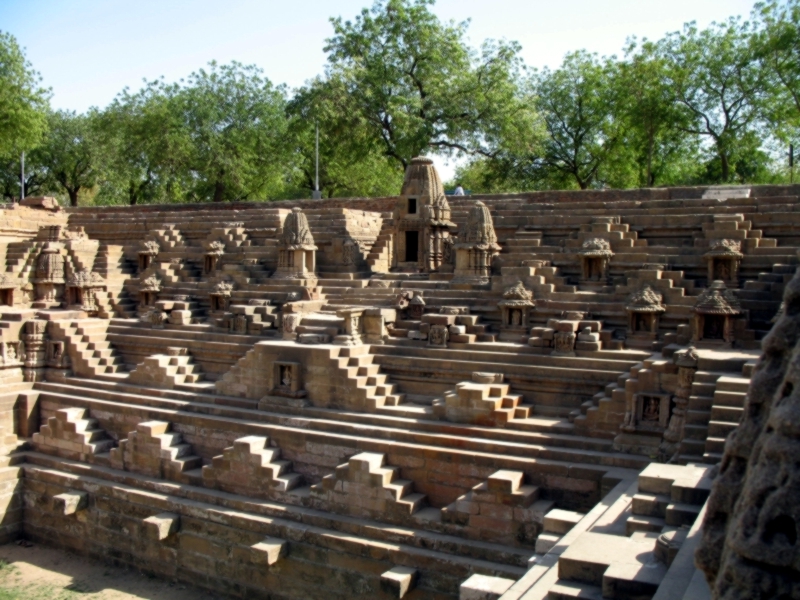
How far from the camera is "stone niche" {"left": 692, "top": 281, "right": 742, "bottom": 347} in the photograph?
509 inches

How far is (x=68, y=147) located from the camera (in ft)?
143

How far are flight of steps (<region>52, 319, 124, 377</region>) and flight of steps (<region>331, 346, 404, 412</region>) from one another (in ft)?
22.9

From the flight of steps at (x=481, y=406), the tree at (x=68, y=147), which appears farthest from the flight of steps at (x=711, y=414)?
the tree at (x=68, y=147)

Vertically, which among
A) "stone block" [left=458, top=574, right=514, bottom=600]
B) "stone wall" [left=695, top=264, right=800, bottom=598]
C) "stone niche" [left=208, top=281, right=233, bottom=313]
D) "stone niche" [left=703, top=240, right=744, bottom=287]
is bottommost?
"stone block" [left=458, top=574, right=514, bottom=600]

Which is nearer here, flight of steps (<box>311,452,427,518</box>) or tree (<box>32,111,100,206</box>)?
flight of steps (<box>311,452,427,518</box>)

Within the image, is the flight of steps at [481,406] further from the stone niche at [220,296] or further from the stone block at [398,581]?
the stone niche at [220,296]

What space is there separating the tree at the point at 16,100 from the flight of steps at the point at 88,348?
15.6 meters

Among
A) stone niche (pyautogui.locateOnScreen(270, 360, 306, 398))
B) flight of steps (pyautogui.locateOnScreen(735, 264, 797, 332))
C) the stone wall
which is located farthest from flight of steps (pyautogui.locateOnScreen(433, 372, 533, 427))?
the stone wall

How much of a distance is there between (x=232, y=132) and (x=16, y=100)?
29.8 ft

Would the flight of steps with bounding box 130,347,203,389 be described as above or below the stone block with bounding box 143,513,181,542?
above

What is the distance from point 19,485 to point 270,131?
2425 centimetres

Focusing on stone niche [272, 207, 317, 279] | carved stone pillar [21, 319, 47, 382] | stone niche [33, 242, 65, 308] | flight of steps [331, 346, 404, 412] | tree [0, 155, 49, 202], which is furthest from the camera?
tree [0, 155, 49, 202]

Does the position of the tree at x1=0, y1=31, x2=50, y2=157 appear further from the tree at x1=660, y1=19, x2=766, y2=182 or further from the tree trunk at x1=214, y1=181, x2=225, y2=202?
the tree at x1=660, y1=19, x2=766, y2=182

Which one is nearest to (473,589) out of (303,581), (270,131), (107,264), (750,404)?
(303,581)
